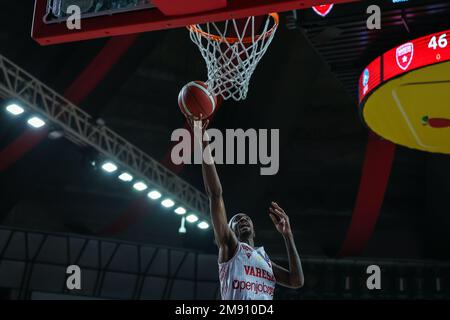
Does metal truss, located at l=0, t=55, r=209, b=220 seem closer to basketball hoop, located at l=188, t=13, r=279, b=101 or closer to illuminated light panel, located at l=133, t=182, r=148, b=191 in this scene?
illuminated light panel, located at l=133, t=182, r=148, b=191

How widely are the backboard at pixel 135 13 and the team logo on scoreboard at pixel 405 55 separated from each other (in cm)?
386

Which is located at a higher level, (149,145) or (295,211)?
(149,145)

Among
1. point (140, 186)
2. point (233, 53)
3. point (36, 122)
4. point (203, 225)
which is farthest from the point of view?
point (203, 225)

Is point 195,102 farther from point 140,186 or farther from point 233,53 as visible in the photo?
point 140,186

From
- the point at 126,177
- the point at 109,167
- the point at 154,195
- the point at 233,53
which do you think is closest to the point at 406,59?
the point at 233,53

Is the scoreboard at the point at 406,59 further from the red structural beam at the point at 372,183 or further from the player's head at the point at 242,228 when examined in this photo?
the player's head at the point at 242,228

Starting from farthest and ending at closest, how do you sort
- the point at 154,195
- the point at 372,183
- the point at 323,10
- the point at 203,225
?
the point at 203,225 < the point at 154,195 < the point at 372,183 < the point at 323,10

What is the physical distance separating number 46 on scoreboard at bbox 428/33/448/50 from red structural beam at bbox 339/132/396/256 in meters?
4.40

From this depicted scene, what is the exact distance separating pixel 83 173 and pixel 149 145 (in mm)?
1952

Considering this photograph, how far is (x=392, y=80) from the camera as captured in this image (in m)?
8.55

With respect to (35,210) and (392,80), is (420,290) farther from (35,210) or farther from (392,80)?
(35,210)

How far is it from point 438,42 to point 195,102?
5.06 meters

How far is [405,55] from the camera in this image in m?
8.51
